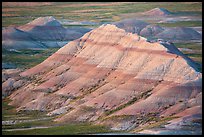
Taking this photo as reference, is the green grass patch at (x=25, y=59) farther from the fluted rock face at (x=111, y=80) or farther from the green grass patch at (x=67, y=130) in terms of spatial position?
the green grass patch at (x=67, y=130)

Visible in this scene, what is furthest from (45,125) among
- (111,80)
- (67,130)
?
(111,80)

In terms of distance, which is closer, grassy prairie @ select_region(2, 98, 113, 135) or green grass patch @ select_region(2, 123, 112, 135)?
green grass patch @ select_region(2, 123, 112, 135)

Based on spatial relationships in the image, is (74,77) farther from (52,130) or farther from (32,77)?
(52,130)

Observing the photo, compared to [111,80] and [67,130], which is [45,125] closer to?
[67,130]

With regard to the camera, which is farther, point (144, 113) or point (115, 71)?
point (115, 71)

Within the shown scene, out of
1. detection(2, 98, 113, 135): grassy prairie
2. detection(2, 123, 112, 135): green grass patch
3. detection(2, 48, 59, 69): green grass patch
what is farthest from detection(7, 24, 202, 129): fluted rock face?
detection(2, 48, 59, 69): green grass patch

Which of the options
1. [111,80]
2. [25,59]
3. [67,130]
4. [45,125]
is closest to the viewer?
[67,130]

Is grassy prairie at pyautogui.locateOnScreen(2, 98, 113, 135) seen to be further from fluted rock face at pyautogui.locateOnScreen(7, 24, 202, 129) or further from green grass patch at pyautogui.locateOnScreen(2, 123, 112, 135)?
fluted rock face at pyautogui.locateOnScreen(7, 24, 202, 129)

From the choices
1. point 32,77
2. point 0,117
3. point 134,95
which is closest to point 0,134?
point 0,117
